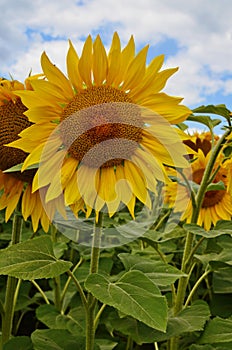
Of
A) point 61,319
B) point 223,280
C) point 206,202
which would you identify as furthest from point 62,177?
point 206,202

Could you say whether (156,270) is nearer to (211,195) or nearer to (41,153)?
(41,153)

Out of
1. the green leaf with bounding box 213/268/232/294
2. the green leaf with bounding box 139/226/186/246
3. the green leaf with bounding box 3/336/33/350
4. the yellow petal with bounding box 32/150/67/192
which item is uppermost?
the yellow petal with bounding box 32/150/67/192

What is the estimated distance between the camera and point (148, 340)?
1.23 metres

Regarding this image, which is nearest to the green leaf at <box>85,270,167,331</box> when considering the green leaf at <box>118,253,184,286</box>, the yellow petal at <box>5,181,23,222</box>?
the green leaf at <box>118,253,184,286</box>

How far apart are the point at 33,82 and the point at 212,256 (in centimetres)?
73

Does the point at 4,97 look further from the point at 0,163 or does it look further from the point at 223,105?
the point at 223,105

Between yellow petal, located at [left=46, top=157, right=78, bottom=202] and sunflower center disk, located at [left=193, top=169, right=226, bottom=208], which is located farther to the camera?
sunflower center disk, located at [left=193, top=169, right=226, bottom=208]

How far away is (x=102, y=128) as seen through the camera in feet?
3.92

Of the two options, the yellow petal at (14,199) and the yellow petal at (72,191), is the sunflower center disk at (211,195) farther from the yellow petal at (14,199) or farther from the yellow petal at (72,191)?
the yellow petal at (72,191)

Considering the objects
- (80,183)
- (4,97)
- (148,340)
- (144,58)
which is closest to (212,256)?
(148,340)

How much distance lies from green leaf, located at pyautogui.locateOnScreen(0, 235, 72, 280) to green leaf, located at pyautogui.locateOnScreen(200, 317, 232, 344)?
0.44 metres

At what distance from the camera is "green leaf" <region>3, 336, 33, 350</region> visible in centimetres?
143

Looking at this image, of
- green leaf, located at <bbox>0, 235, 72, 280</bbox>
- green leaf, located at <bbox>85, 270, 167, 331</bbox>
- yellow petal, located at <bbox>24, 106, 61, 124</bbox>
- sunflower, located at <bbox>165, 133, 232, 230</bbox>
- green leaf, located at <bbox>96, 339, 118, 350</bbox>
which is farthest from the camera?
sunflower, located at <bbox>165, 133, 232, 230</bbox>

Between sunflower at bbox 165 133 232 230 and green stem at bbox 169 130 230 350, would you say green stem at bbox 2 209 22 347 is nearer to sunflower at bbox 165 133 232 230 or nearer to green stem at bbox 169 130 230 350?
green stem at bbox 169 130 230 350
